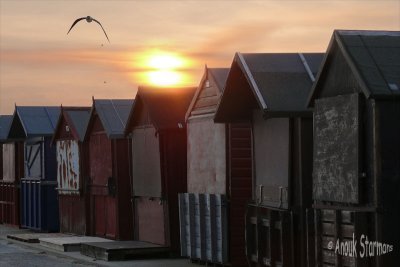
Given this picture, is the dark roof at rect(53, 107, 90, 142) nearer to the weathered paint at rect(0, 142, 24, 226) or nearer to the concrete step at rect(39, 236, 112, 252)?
the concrete step at rect(39, 236, 112, 252)

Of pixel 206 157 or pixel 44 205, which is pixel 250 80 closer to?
pixel 206 157

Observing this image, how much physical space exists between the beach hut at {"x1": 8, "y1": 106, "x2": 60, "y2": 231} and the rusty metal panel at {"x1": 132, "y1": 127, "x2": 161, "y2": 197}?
295 inches

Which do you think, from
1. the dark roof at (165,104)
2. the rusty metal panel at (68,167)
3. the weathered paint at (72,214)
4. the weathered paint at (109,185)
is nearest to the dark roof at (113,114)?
the weathered paint at (109,185)

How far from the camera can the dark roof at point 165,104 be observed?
→ 22.4 metres

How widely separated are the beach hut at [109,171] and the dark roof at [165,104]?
207 centimetres

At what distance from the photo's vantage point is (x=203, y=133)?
795 inches

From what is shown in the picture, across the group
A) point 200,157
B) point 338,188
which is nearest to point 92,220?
point 200,157

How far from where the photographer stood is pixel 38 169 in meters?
31.8

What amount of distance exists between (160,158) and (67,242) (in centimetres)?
426

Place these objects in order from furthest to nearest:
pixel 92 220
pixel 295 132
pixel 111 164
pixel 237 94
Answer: pixel 92 220
pixel 111 164
pixel 237 94
pixel 295 132

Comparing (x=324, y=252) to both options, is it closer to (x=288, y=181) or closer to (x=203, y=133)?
Answer: (x=288, y=181)

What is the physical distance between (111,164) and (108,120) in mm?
1256

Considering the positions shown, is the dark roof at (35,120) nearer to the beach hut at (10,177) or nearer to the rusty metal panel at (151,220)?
the beach hut at (10,177)

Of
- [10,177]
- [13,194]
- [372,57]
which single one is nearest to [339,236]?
[372,57]
